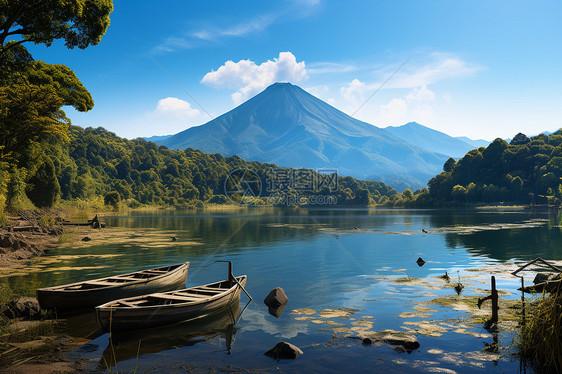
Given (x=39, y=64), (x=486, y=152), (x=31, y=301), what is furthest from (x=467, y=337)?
(x=486, y=152)

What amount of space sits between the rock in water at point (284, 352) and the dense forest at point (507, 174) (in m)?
157

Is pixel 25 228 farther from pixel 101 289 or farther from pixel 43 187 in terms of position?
pixel 101 289

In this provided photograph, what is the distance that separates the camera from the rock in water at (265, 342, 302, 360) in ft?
43.2

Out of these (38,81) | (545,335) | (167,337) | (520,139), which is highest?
(520,139)

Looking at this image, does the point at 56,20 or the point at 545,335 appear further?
the point at 56,20

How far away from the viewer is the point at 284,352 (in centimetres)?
1323

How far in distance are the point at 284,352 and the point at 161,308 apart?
17.9 feet

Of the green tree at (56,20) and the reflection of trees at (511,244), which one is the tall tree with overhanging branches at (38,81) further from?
the reflection of trees at (511,244)

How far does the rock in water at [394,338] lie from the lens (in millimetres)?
13863

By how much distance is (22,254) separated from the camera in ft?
108

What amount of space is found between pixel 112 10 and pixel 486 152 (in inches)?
7276

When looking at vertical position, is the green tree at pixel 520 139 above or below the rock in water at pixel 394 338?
above

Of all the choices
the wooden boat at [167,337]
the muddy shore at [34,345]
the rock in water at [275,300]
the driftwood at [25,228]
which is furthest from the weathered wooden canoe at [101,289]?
the driftwood at [25,228]

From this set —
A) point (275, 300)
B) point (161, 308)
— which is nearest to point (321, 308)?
point (275, 300)
